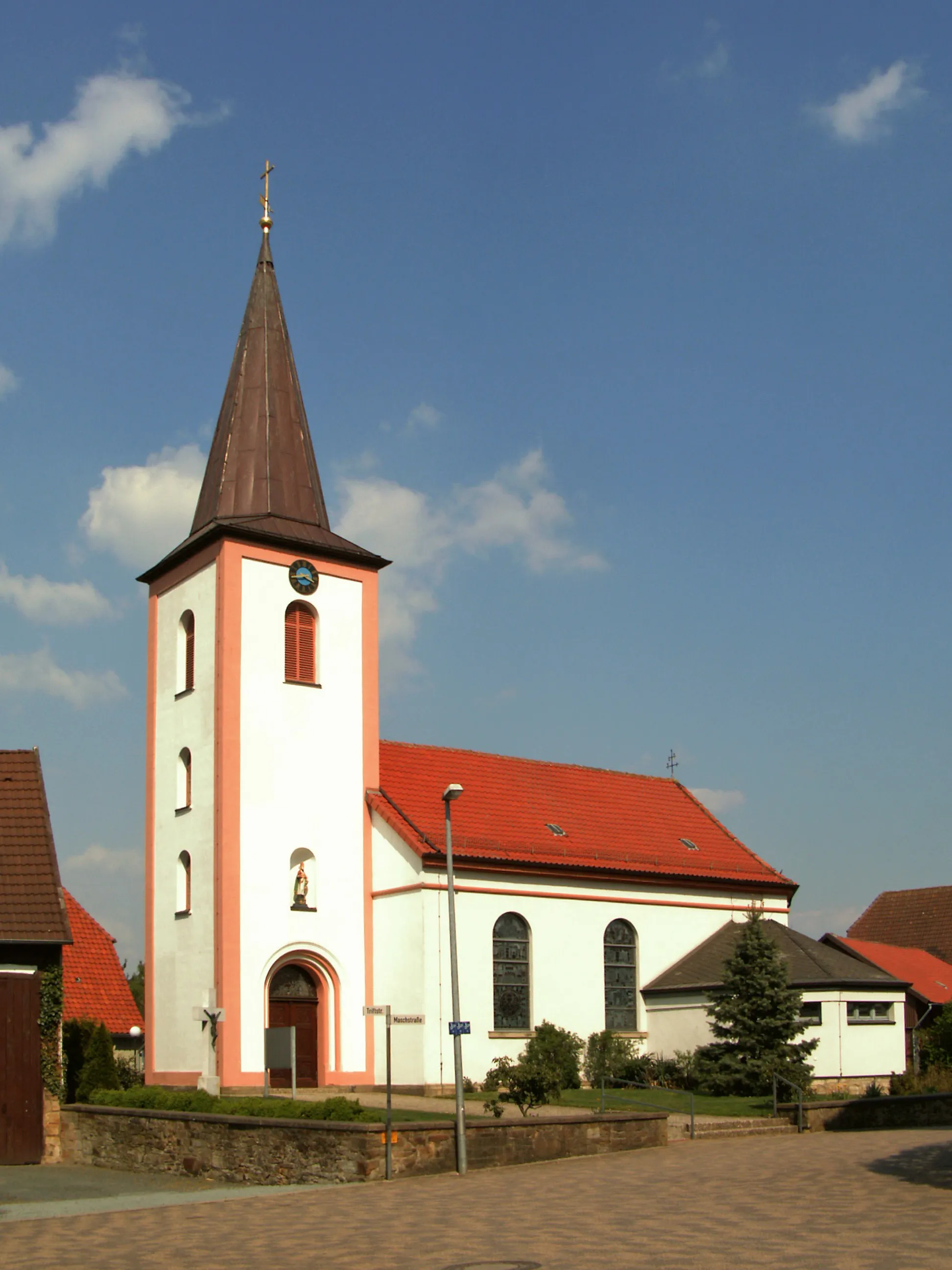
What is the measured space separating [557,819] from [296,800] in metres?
8.12

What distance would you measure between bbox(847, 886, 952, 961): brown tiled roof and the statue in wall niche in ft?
110

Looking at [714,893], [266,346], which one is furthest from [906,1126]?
[266,346]

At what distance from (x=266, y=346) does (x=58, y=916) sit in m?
16.3

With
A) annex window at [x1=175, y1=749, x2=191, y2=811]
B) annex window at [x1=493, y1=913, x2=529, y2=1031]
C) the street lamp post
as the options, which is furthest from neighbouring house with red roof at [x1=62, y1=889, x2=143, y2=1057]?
the street lamp post

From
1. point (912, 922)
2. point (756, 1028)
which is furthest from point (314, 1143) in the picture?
point (912, 922)

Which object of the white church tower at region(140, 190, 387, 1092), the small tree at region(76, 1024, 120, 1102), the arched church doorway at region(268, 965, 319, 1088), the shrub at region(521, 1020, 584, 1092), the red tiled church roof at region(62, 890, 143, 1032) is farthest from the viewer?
the red tiled church roof at region(62, 890, 143, 1032)

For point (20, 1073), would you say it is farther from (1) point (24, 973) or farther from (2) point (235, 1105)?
(2) point (235, 1105)

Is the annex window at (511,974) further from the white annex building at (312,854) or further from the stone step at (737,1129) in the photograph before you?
the stone step at (737,1129)

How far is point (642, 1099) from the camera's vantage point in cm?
2947

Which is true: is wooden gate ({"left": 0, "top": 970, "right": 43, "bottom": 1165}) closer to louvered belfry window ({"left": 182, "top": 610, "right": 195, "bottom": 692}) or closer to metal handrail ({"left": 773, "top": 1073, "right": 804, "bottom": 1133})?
louvered belfry window ({"left": 182, "top": 610, "right": 195, "bottom": 692})

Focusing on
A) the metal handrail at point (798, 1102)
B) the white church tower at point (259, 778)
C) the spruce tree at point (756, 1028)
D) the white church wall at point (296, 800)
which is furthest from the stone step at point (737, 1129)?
the white church wall at point (296, 800)

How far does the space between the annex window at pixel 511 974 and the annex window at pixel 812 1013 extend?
6503mm

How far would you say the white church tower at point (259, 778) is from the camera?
29969mm

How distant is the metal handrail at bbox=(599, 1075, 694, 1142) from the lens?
997 inches
